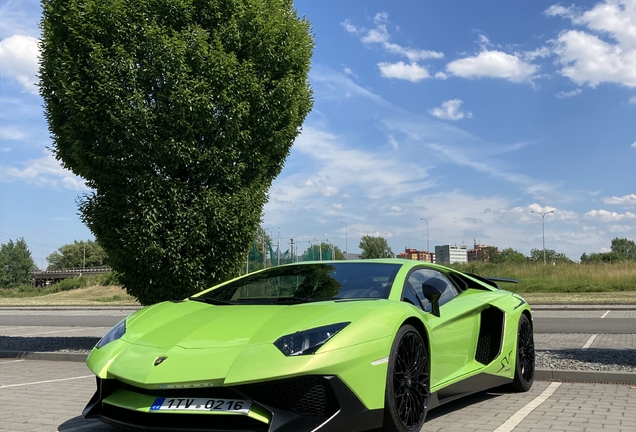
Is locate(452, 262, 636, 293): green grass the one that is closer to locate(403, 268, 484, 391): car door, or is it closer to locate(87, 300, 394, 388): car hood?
locate(403, 268, 484, 391): car door

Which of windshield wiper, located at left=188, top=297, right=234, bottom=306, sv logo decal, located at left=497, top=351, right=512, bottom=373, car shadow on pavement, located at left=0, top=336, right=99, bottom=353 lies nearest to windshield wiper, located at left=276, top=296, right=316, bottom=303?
windshield wiper, located at left=188, top=297, right=234, bottom=306

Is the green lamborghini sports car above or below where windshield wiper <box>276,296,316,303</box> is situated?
below

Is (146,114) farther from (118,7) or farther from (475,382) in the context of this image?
(475,382)

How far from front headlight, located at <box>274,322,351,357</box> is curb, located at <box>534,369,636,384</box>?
167 inches

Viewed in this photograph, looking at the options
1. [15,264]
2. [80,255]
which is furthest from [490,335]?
[80,255]

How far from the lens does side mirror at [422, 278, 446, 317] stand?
14.8 ft

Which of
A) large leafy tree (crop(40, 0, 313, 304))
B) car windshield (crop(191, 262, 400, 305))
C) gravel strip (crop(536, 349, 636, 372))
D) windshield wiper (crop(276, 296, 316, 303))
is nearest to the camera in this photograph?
windshield wiper (crop(276, 296, 316, 303))

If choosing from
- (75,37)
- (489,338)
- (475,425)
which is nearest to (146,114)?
(75,37)

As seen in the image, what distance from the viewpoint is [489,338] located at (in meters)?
5.45

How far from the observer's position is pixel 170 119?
30.8 feet

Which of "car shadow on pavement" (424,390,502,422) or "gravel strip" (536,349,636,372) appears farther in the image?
"gravel strip" (536,349,636,372)

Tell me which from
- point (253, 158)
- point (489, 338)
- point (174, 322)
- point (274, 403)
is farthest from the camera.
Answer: point (253, 158)

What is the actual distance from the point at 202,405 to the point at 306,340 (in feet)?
2.27

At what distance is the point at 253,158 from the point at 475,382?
6.08 meters
